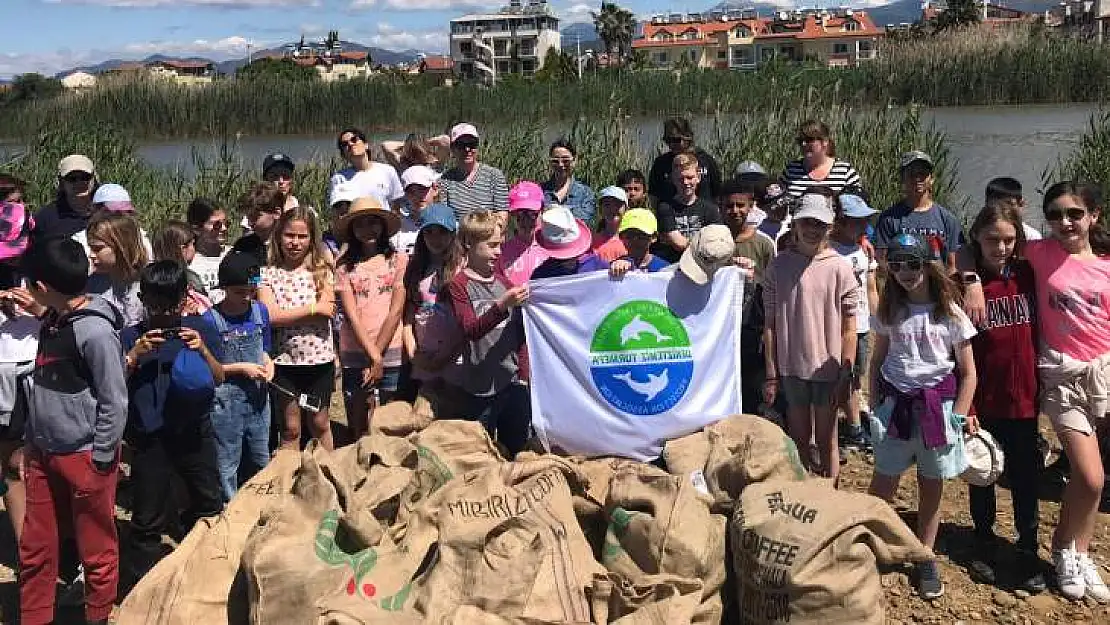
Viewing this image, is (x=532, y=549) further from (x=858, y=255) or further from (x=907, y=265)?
(x=858, y=255)

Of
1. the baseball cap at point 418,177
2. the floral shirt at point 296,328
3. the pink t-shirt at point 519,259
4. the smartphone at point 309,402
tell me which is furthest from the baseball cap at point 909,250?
the baseball cap at point 418,177

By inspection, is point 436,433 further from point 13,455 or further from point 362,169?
point 362,169

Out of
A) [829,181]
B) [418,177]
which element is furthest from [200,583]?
[829,181]

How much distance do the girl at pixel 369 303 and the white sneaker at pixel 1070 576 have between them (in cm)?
319

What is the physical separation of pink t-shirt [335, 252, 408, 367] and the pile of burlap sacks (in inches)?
→ 45.0

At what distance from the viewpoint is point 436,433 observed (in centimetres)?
415

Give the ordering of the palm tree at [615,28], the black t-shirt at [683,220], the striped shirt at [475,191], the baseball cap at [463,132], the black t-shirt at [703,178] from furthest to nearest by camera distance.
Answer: the palm tree at [615,28], the baseball cap at [463,132], the striped shirt at [475,191], the black t-shirt at [703,178], the black t-shirt at [683,220]

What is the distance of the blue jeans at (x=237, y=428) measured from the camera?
434cm

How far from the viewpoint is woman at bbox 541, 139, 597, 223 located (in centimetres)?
672

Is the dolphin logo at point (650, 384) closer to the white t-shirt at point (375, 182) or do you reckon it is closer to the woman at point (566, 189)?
the woman at point (566, 189)

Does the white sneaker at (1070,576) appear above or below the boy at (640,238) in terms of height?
below

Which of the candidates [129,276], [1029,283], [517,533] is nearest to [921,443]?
[1029,283]

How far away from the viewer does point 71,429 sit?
3541 mm

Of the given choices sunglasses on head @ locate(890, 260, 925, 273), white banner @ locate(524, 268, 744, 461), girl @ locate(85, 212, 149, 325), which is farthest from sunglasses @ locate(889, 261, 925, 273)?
girl @ locate(85, 212, 149, 325)
